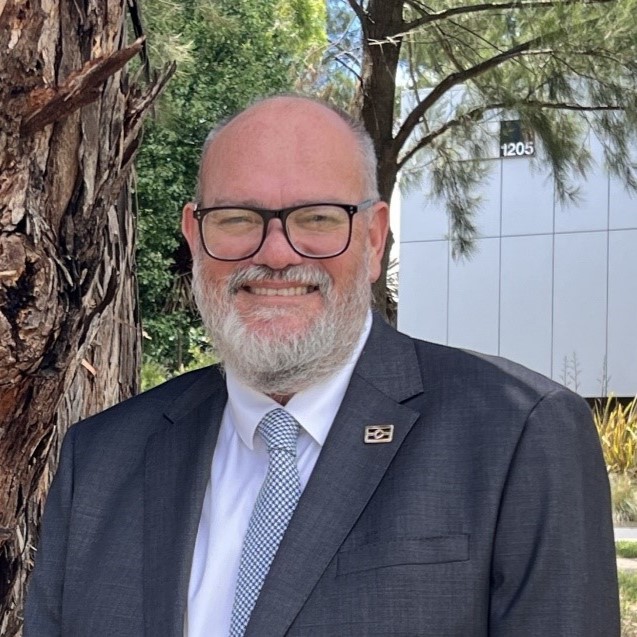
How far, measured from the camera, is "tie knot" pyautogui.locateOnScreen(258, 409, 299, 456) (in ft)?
6.84

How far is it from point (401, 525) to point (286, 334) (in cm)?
46

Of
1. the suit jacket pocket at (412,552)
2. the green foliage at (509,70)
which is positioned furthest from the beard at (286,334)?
the green foliage at (509,70)

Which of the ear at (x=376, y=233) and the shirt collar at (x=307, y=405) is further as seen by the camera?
the ear at (x=376, y=233)

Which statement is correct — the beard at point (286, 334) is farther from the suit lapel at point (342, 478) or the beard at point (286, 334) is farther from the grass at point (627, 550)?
the grass at point (627, 550)

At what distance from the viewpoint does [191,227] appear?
2.33m

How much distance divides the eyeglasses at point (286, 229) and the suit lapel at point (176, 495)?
0.35 meters

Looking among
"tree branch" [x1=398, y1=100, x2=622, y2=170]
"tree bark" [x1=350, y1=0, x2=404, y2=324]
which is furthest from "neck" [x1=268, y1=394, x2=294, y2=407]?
"tree branch" [x1=398, y1=100, x2=622, y2=170]

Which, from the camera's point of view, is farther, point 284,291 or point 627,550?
point 627,550

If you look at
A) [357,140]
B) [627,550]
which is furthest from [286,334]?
[627,550]

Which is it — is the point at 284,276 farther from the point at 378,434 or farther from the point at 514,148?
the point at 514,148

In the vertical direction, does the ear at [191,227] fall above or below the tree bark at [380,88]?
below

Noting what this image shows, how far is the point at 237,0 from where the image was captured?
43.4 feet

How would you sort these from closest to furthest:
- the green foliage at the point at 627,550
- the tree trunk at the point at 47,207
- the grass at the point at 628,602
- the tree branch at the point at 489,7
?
the tree trunk at the point at 47,207 < the grass at the point at 628,602 < the tree branch at the point at 489,7 < the green foliage at the point at 627,550

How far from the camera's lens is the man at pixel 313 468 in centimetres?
185
